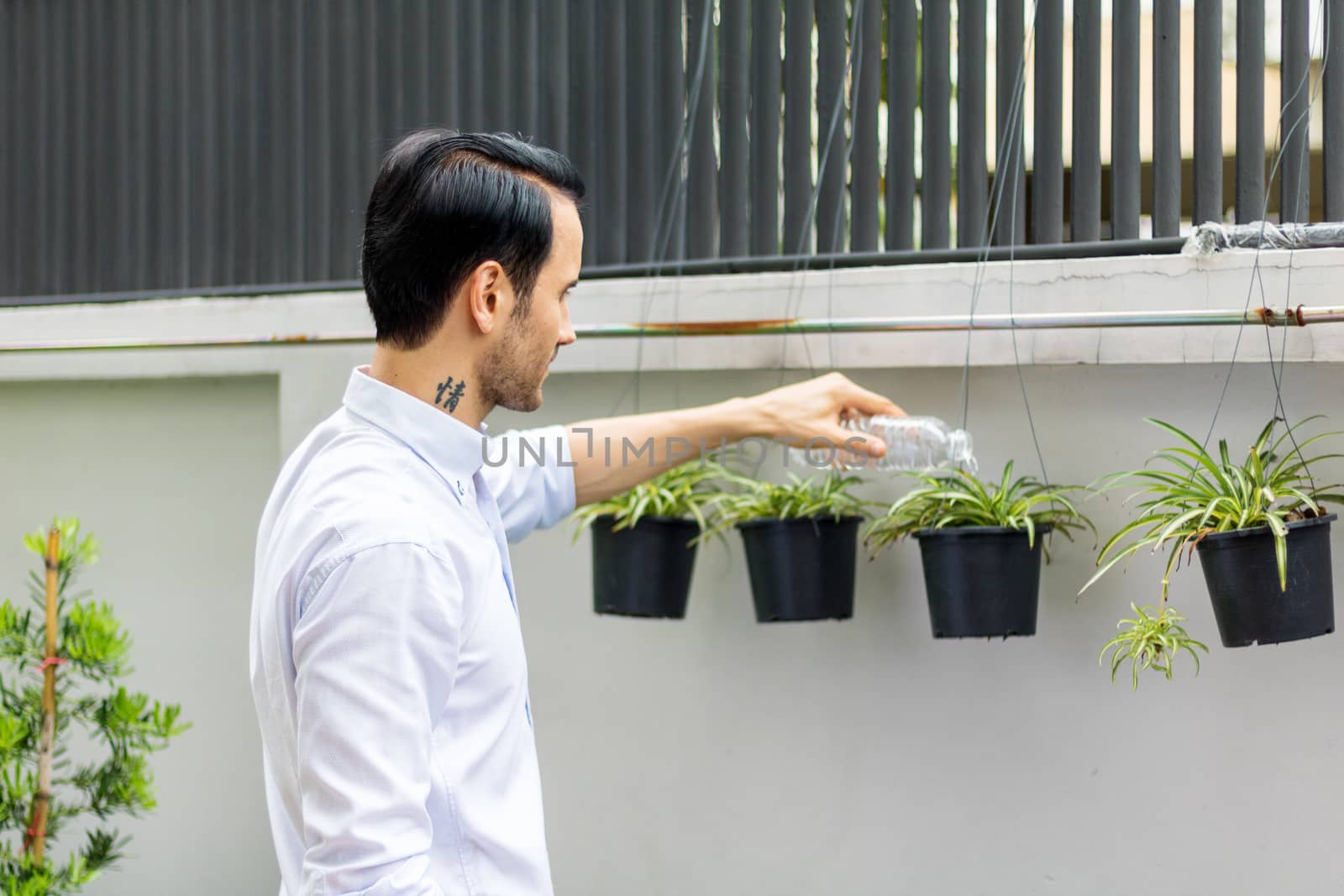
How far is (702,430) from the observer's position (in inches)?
74.5

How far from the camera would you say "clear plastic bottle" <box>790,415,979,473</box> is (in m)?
2.06

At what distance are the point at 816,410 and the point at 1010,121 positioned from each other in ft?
2.29

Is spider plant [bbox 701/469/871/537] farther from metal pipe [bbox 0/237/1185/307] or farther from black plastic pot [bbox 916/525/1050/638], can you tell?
metal pipe [bbox 0/237/1185/307]

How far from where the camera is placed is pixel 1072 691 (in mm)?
2068

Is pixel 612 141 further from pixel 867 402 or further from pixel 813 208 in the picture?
pixel 867 402

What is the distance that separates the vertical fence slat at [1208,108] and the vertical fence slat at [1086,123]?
156 millimetres

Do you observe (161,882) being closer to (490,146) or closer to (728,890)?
(728,890)

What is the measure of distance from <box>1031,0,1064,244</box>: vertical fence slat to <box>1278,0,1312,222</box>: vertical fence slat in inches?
13.4

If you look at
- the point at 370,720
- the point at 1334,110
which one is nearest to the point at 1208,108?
the point at 1334,110

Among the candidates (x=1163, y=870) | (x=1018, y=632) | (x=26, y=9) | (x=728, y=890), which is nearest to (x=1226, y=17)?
(x=1018, y=632)

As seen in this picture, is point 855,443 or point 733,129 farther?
point 733,129

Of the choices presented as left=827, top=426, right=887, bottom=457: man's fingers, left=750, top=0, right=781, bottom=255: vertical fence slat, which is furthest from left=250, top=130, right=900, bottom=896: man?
left=750, top=0, right=781, bottom=255: vertical fence slat

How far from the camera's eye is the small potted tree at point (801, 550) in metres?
2.02

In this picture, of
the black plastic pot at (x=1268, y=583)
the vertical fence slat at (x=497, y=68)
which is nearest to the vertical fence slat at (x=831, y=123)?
the vertical fence slat at (x=497, y=68)
